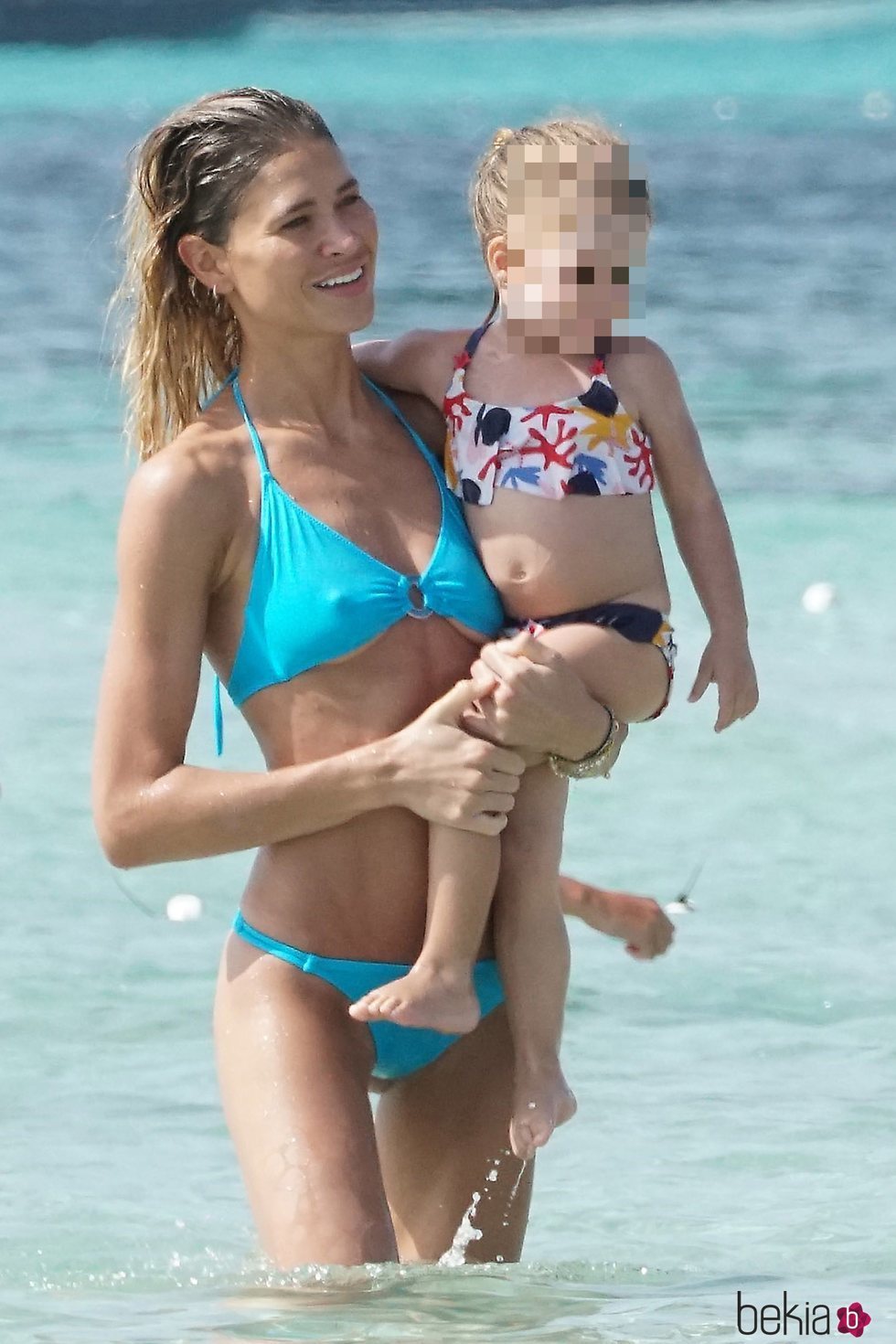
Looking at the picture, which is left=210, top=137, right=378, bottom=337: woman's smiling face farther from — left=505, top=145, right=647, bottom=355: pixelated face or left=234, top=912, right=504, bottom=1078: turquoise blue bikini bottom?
left=234, top=912, right=504, bottom=1078: turquoise blue bikini bottom

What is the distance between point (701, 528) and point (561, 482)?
21cm

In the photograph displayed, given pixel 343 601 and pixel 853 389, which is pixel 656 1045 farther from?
pixel 853 389

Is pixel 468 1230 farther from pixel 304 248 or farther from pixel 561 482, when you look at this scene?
Result: pixel 304 248

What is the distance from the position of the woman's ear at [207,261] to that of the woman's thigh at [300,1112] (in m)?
0.85

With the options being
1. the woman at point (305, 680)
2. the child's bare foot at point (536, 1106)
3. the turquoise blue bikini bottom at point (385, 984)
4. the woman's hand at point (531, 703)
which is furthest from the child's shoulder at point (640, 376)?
the child's bare foot at point (536, 1106)

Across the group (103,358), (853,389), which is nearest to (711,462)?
(853,389)

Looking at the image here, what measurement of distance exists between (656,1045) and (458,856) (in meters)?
2.64

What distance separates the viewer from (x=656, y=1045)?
5.39 m

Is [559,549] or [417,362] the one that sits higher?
[417,362]

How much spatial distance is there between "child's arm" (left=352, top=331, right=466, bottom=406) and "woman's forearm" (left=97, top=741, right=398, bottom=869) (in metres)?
0.60

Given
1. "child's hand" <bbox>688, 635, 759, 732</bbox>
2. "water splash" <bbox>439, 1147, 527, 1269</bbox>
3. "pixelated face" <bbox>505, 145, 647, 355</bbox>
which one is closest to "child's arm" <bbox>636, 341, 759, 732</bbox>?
"child's hand" <bbox>688, 635, 759, 732</bbox>

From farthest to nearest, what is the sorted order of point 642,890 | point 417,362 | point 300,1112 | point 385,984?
point 642,890, point 417,362, point 385,984, point 300,1112

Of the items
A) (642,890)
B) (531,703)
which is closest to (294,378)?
(531,703)

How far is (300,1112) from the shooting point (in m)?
2.80
